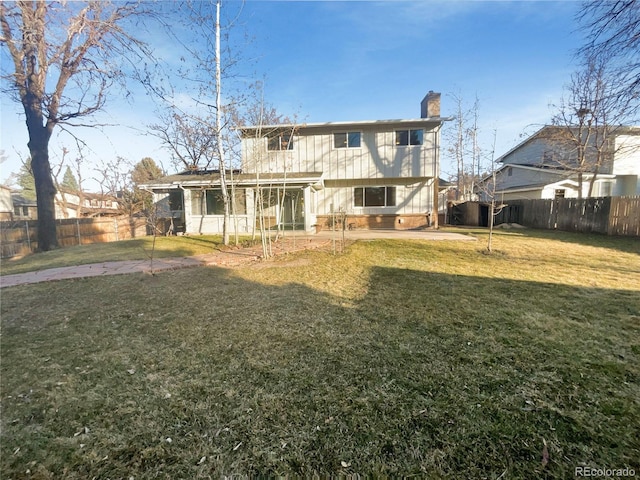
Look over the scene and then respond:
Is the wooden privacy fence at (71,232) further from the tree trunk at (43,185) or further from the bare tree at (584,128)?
the bare tree at (584,128)

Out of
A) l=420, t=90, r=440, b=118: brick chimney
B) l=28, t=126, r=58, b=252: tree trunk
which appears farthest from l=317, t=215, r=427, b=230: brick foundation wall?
l=28, t=126, r=58, b=252: tree trunk

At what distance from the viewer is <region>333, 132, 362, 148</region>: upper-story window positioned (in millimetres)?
16141

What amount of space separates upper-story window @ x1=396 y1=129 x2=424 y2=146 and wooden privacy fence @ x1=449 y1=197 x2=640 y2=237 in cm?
605

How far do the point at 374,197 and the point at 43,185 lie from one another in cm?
1603

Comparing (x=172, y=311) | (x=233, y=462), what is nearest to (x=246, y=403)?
(x=233, y=462)

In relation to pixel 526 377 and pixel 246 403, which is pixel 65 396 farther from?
pixel 526 377

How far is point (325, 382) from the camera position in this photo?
2.54 metres

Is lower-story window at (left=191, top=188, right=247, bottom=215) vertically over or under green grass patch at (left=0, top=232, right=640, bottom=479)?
over

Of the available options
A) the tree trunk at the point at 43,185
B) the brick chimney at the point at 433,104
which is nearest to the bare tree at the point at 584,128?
the brick chimney at the point at 433,104

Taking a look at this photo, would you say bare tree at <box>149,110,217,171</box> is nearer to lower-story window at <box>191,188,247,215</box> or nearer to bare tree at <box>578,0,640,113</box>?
lower-story window at <box>191,188,247,215</box>

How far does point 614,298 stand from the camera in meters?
4.61

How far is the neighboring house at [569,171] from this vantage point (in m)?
17.9

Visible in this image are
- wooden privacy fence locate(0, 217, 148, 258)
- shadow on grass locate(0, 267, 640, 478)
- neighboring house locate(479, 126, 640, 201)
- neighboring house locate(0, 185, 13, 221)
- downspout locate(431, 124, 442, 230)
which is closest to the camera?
shadow on grass locate(0, 267, 640, 478)

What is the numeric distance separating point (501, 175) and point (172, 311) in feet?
88.9
